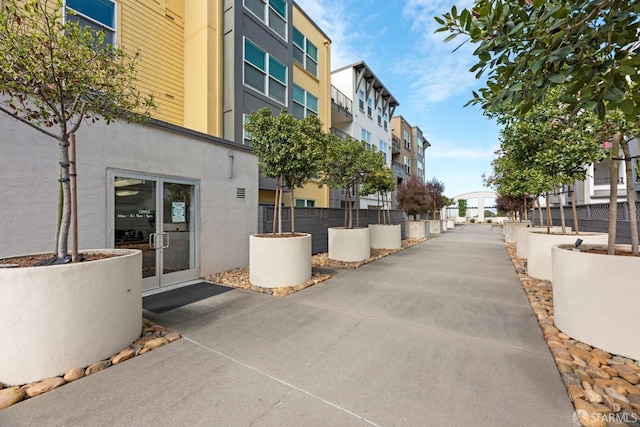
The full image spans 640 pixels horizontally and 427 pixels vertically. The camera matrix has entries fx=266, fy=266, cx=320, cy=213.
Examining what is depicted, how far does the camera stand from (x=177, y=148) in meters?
6.04

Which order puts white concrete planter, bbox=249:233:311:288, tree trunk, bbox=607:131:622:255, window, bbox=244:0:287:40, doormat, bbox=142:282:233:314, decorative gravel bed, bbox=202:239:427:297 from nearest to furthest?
tree trunk, bbox=607:131:622:255
doormat, bbox=142:282:233:314
decorative gravel bed, bbox=202:239:427:297
white concrete planter, bbox=249:233:311:288
window, bbox=244:0:287:40

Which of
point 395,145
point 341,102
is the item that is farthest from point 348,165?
point 395,145

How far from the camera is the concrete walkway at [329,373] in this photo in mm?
2191

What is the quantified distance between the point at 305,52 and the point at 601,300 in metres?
14.5

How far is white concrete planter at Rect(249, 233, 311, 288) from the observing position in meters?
5.74

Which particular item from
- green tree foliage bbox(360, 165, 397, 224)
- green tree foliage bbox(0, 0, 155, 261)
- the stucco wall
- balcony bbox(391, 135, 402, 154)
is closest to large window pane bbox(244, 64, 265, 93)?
the stucco wall

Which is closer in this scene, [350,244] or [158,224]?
[158,224]

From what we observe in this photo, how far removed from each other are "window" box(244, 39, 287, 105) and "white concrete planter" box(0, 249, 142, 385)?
8966 mm

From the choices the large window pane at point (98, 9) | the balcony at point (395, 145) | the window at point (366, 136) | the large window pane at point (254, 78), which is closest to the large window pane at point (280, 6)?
the large window pane at point (254, 78)

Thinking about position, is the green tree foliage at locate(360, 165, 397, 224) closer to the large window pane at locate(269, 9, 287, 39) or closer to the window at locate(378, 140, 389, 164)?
the large window pane at locate(269, 9, 287, 39)

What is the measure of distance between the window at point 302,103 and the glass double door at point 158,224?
26.0 ft

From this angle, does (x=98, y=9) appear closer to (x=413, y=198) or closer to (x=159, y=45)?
(x=159, y=45)

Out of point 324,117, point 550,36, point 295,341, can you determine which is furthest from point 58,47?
point 324,117

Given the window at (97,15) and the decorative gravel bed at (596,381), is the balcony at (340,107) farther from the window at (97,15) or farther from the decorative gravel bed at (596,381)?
the decorative gravel bed at (596,381)
